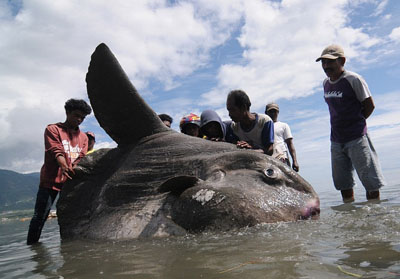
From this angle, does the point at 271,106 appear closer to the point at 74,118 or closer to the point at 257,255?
the point at 74,118

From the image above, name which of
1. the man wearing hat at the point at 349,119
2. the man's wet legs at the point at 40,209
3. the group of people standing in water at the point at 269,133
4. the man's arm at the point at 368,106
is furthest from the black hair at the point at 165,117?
the man's arm at the point at 368,106

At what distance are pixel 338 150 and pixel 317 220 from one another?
2610 millimetres

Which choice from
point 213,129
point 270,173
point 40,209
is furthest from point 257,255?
point 40,209

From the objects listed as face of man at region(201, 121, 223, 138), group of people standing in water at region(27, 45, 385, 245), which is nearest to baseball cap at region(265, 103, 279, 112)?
group of people standing in water at region(27, 45, 385, 245)

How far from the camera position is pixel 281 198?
3037 millimetres

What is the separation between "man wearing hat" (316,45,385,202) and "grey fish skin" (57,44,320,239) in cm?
210

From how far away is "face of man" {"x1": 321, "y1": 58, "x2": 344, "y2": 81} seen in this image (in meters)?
5.00

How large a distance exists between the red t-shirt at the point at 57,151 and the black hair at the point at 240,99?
2630 millimetres

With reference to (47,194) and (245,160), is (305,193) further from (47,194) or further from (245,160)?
(47,194)

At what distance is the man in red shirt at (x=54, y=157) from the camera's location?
4883 millimetres

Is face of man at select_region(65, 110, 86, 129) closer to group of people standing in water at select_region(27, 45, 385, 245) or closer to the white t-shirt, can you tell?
group of people standing in water at select_region(27, 45, 385, 245)

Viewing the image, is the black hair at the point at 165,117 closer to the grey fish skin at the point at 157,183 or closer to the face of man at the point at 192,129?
the face of man at the point at 192,129

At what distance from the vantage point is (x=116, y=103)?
4.01 m

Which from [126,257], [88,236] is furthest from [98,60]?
[126,257]
